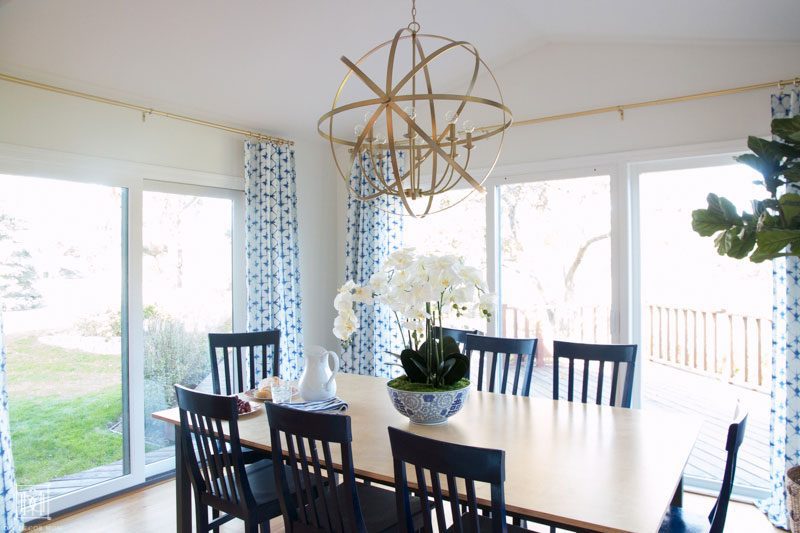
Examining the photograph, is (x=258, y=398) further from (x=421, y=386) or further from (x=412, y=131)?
(x=412, y=131)

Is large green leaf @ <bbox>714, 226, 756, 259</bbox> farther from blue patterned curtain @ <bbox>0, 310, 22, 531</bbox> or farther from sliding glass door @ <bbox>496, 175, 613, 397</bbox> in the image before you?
blue patterned curtain @ <bbox>0, 310, 22, 531</bbox>

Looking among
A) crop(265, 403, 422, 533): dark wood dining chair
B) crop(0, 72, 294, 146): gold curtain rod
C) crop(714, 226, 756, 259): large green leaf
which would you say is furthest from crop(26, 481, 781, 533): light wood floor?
crop(0, 72, 294, 146): gold curtain rod

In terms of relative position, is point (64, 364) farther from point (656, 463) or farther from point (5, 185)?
point (656, 463)

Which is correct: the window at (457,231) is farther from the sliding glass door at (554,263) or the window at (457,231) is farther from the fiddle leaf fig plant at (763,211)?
the fiddle leaf fig plant at (763,211)

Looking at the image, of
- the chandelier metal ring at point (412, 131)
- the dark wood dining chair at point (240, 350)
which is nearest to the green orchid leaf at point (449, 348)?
the chandelier metal ring at point (412, 131)

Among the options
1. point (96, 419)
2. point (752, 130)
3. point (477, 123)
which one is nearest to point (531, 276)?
point (477, 123)

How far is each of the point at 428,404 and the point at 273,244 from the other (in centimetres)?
247

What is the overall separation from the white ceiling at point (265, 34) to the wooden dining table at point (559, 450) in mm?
1978

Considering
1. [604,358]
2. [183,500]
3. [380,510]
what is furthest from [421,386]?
[183,500]

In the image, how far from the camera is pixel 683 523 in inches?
78.1

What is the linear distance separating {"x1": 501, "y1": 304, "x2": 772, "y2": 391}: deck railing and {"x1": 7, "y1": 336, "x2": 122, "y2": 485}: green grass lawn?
2856 mm

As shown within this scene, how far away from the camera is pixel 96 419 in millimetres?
3404

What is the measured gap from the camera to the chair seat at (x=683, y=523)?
1940 millimetres

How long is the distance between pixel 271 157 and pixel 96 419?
211 cm
